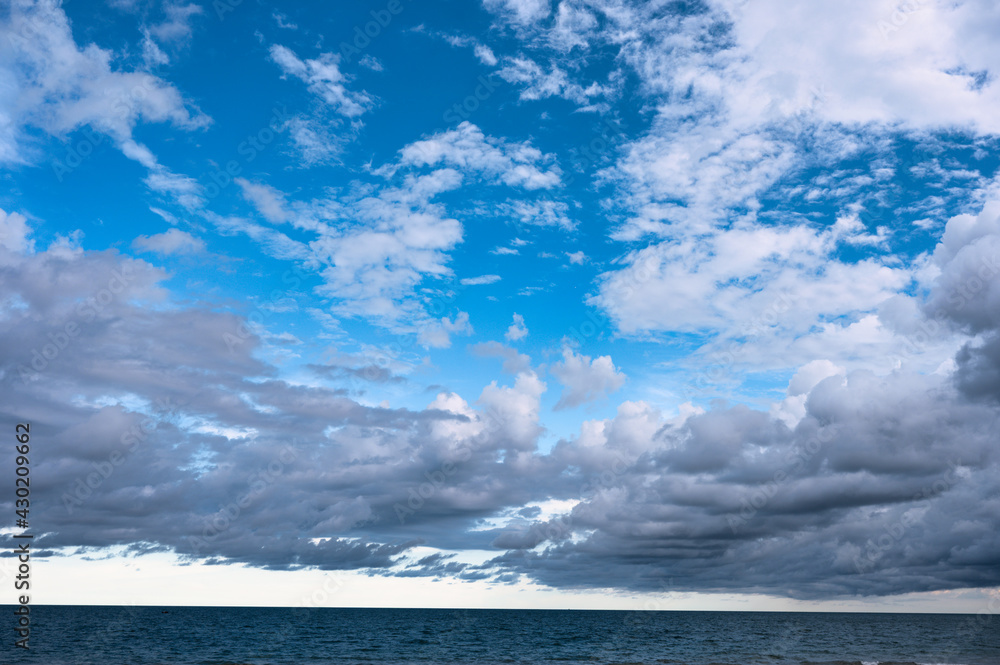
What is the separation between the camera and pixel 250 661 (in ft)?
264

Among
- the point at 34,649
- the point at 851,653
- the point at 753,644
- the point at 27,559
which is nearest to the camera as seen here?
the point at 27,559

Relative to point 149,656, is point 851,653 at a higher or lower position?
lower

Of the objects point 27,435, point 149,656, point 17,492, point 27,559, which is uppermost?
point 27,435

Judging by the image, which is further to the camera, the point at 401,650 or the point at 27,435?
the point at 401,650

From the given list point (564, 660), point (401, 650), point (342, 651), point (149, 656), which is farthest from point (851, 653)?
point (149, 656)

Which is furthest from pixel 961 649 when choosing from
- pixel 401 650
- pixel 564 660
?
pixel 401 650

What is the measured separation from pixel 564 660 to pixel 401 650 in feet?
96.2

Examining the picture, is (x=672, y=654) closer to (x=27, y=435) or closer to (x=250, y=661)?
(x=250, y=661)

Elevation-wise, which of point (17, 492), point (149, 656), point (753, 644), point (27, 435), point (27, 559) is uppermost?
point (27, 435)

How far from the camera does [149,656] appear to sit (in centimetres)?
8588

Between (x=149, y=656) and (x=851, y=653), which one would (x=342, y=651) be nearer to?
(x=149, y=656)

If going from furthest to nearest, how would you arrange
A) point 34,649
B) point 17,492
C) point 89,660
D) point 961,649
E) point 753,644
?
point 753,644
point 961,649
point 34,649
point 89,660
point 17,492

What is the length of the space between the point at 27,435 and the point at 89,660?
60.1 metres

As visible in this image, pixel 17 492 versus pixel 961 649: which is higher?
pixel 17 492
